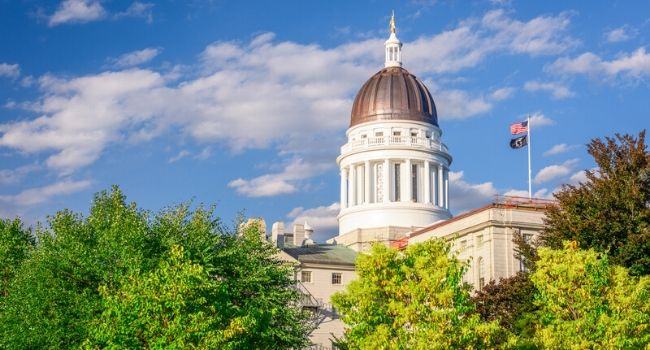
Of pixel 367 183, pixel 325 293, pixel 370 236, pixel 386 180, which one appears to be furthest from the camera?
pixel 367 183

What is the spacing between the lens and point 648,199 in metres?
57.2

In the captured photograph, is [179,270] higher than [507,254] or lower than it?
lower

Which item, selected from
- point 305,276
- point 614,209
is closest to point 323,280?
point 305,276

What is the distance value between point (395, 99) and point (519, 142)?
2285 centimetres

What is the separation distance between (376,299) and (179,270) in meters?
9.09

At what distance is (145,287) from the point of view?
45969 millimetres

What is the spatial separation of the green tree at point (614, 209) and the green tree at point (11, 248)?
111ft

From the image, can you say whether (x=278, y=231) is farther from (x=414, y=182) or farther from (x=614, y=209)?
(x=614, y=209)

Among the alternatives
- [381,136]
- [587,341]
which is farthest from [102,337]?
[381,136]

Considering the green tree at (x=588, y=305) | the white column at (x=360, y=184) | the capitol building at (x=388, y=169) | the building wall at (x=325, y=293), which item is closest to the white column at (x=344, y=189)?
the capitol building at (x=388, y=169)

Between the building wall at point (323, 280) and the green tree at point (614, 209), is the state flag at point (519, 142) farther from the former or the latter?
the green tree at point (614, 209)

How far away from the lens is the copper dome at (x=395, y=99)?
349 feet

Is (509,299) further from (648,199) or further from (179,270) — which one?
(179,270)

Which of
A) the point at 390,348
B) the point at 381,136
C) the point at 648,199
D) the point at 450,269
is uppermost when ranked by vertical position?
the point at 381,136
